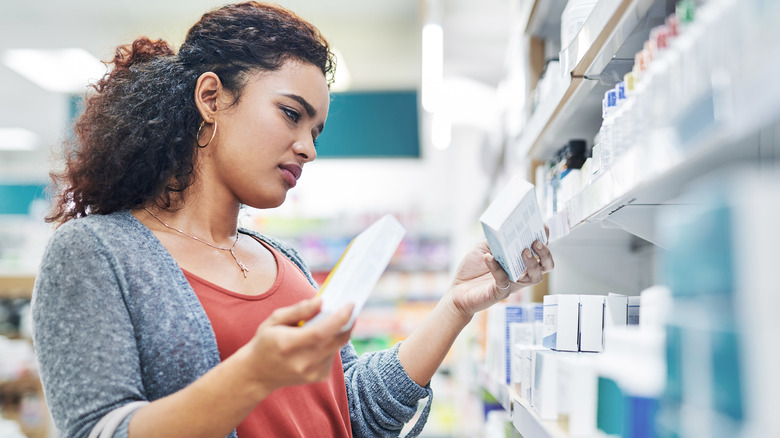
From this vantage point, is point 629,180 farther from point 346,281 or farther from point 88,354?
point 88,354

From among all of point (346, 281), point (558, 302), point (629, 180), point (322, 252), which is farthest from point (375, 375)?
point (322, 252)

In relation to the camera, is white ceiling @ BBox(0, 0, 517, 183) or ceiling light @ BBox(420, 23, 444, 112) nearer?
ceiling light @ BBox(420, 23, 444, 112)

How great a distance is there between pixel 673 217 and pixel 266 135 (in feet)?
3.20

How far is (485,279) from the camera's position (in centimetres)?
160

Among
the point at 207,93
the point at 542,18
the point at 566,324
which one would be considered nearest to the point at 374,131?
the point at 542,18

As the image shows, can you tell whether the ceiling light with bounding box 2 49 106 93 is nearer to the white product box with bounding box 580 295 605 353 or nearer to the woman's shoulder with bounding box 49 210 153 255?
the woman's shoulder with bounding box 49 210 153 255

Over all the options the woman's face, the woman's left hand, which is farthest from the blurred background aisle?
the woman's face

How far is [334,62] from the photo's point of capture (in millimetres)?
1780

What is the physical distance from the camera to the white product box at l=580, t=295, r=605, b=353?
1297 millimetres

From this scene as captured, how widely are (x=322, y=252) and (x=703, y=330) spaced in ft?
20.1

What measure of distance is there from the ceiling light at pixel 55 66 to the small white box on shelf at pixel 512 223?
222 inches

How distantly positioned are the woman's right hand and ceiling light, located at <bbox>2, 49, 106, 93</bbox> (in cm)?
578

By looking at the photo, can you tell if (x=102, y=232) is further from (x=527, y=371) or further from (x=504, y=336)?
(x=504, y=336)

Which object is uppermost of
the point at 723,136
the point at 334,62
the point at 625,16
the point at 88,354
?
the point at 334,62
